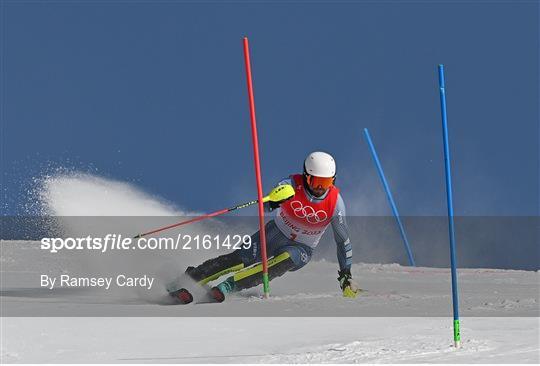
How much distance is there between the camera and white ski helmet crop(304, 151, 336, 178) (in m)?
11.7

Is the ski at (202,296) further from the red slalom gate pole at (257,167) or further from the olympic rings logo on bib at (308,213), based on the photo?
the olympic rings logo on bib at (308,213)

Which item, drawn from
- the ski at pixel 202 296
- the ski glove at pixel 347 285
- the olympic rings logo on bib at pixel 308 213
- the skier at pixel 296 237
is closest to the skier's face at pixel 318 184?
the skier at pixel 296 237

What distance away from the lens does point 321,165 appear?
38.5 feet

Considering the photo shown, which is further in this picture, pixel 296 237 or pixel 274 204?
pixel 296 237

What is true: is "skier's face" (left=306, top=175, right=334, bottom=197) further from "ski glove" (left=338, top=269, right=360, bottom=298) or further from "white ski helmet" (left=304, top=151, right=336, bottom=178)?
"ski glove" (left=338, top=269, right=360, bottom=298)

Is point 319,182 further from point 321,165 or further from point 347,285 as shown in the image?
point 347,285

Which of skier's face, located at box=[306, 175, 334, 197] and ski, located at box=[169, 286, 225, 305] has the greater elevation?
skier's face, located at box=[306, 175, 334, 197]

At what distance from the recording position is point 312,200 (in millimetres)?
11969

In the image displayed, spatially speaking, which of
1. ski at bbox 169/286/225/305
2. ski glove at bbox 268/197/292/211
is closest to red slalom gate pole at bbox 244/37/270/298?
Answer: ski glove at bbox 268/197/292/211

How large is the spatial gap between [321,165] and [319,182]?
19 centimetres

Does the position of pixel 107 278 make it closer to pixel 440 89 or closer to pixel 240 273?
pixel 240 273

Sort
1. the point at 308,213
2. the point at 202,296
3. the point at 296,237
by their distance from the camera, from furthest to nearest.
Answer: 1. the point at 296,237
2. the point at 308,213
3. the point at 202,296

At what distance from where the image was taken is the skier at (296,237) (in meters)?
11.8

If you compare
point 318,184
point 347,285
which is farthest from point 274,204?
point 347,285
